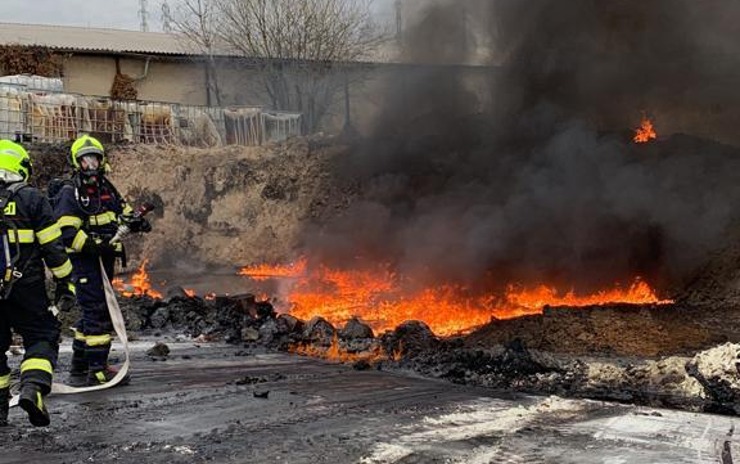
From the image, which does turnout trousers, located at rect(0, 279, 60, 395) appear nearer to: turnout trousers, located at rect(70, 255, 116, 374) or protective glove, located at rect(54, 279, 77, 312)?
protective glove, located at rect(54, 279, 77, 312)

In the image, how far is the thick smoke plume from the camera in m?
10.2

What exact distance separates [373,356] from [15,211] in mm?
4227

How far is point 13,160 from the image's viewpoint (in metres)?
5.09

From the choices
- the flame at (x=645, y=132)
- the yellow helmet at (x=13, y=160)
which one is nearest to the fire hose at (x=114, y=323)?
the yellow helmet at (x=13, y=160)

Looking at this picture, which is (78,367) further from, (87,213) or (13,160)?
(13,160)

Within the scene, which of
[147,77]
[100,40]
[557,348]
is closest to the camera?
[557,348]

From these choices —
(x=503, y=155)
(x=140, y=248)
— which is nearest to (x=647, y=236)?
(x=503, y=155)

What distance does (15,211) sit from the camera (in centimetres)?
493

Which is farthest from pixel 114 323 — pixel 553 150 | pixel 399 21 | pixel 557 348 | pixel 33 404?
pixel 399 21

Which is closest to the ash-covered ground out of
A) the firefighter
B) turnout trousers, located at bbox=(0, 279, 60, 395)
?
the firefighter

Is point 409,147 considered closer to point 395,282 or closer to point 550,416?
point 395,282

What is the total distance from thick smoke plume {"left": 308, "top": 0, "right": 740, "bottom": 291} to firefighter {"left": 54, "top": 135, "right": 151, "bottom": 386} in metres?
5.61

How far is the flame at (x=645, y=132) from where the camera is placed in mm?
12952

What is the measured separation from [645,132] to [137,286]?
10.4m
